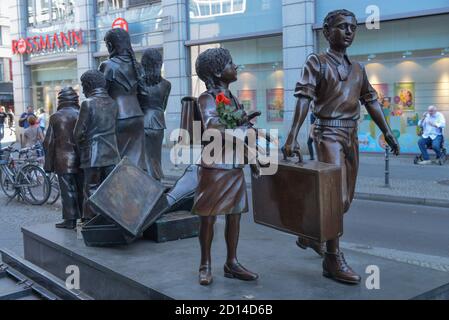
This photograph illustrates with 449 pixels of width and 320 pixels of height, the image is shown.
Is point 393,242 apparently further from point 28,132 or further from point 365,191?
point 28,132

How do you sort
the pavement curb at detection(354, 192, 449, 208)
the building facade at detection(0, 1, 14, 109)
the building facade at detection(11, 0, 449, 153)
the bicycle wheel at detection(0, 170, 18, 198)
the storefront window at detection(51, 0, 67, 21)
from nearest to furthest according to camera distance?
1. the pavement curb at detection(354, 192, 449, 208)
2. the bicycle wheel at detection(0, 170, 18, 198)
3. the building facade at detection(11, 0, 449, 153)
4. the storefront window at detection(51, 0, 67, 21)
5. the building facade at detection(0, 1, 14, 109)

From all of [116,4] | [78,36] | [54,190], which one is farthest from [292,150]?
[78,36]

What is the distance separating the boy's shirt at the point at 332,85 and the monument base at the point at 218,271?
1251 mm

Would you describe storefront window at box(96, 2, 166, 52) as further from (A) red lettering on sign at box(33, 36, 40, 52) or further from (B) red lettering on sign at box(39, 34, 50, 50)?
(A) red lettering on sign at box(33, 36, 40, 52)

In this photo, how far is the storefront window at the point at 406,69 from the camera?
15.2 meters

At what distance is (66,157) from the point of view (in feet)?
21.5

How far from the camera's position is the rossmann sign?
2320 cm

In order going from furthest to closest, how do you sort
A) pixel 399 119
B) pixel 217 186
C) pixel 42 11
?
pixel 42 11 → pixel 399 119 → pixel 217 186

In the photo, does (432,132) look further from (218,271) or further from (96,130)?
(218,271)

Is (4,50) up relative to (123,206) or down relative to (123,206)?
up

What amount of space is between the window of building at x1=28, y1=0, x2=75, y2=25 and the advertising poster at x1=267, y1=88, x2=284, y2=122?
35.1 feet

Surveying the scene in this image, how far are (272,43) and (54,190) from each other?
9.38 meters

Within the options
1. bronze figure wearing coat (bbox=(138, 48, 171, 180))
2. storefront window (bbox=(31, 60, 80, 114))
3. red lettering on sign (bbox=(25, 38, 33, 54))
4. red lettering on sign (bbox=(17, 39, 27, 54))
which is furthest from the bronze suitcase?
red lettering on sign (bbox=(17, 39, 27, 54))
